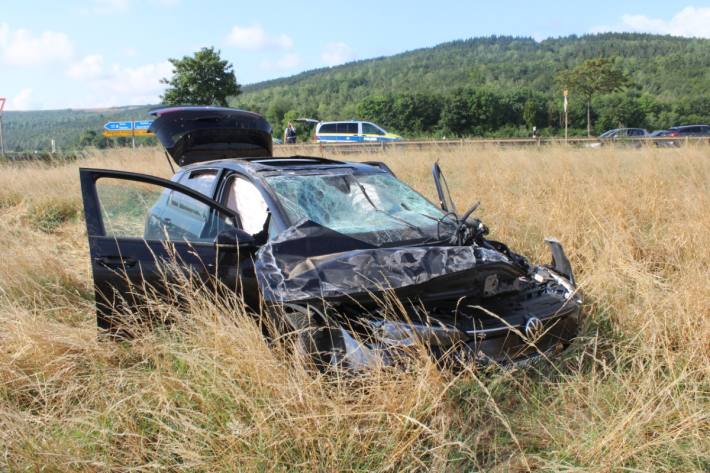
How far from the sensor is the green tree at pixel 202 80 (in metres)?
42.0

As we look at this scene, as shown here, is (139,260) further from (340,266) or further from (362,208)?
(362,208)

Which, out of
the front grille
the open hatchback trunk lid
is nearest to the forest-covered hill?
the open hatchback trunk lid

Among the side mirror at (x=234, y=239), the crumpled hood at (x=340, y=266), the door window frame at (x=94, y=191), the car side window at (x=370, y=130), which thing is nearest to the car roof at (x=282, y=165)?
the door window frame at (x=94, y=191)

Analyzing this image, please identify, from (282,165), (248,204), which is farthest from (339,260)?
(282,165)

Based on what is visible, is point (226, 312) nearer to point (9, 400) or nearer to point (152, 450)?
point (152, 450)

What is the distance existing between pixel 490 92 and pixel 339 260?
72353 millimetres

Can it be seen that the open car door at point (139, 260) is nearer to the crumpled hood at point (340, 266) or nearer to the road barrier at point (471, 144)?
the crumpled hood at point (340, 266)

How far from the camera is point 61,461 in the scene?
2518mm

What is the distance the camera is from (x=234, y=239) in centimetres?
349

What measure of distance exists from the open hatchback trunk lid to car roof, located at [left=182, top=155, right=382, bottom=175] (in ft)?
2.95

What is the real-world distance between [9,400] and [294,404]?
1.69 metres

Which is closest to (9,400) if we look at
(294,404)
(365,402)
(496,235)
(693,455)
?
(294,404)

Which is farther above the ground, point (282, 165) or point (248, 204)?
point (282, 165)

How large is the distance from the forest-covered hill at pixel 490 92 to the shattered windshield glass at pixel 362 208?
17964mm
